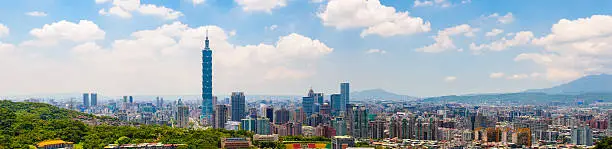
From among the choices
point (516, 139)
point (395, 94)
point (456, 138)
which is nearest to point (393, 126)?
point (456, 138)

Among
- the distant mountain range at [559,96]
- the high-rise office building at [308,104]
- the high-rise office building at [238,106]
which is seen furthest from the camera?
the distant mountain range at [559,96]

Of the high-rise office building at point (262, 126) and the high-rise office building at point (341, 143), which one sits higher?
the high-rise office building at point (341, 143)

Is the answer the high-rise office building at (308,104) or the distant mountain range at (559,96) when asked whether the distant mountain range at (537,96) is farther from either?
the high-rise office building at (308,104)

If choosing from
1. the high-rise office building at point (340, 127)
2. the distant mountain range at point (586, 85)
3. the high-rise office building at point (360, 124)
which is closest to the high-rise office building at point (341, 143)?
the high-rise office building at point (340, 127)

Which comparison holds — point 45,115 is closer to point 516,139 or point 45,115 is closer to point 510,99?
point 516,139

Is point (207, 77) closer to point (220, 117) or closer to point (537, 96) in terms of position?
point (220, 117)

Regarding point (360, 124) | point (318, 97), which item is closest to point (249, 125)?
point (360, 124)
